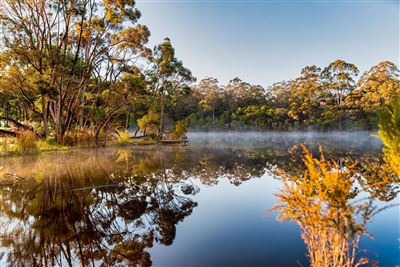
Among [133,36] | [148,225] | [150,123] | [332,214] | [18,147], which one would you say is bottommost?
[148,225]

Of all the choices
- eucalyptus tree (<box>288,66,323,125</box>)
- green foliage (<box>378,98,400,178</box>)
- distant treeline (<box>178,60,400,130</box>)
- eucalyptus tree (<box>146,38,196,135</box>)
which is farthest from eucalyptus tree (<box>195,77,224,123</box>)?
green foliage (<box>378,98,400,178</box>)

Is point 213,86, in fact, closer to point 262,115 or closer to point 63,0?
point 262,115

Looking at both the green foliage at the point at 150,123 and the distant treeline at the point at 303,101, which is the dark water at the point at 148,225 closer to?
the green foliage at the point at 150,123

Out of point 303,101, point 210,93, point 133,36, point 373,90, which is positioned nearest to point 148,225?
point 133,36

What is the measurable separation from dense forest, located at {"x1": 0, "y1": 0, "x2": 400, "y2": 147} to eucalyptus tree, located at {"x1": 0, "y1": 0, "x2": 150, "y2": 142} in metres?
0.06

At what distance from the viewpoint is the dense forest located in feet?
50.5

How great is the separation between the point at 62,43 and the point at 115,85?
5.03 m

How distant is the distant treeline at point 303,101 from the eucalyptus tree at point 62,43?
86.5 ft

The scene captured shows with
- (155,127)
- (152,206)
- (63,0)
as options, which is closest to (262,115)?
(155,127)

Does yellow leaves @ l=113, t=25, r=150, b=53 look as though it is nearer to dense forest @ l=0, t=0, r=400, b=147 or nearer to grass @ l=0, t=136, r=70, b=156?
dense forest @ l=0, t=0, r=400, b=147

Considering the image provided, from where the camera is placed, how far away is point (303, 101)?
4672 cm

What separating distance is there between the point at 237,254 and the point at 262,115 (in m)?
47.1

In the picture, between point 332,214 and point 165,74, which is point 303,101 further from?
point 332,214

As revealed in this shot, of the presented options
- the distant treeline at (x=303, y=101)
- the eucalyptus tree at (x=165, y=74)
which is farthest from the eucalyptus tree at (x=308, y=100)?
the eucalyptus tree at (x=165, y=74)
